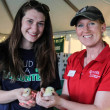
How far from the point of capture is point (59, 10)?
314cm

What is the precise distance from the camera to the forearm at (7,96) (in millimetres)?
1080

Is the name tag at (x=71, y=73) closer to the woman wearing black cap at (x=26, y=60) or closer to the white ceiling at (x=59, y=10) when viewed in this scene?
the woman wearing black cap at (x=26, y=60)

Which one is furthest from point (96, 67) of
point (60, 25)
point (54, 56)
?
point (60, 25)

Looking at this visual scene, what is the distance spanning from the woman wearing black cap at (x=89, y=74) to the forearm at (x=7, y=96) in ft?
0.67

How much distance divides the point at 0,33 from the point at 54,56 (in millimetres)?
2956

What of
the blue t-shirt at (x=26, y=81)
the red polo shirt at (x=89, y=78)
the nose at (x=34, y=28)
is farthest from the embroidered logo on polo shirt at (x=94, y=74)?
the nose at (x=34, y=28)

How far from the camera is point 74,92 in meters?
1.20

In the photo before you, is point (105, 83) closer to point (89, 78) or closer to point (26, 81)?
point (89, 78)

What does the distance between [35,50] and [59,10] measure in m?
1.98

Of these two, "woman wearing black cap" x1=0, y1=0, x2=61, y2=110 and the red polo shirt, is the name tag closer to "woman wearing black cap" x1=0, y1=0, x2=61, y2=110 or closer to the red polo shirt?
the red polo shirt

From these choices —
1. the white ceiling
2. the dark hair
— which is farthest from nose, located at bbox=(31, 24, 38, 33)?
the white ceiling

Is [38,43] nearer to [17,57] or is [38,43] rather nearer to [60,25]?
[17,57]

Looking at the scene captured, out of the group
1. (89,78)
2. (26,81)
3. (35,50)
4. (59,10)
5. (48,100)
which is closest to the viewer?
(48,100)

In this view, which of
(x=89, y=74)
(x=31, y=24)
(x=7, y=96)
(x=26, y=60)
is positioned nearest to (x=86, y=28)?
(x=89, y=74)
